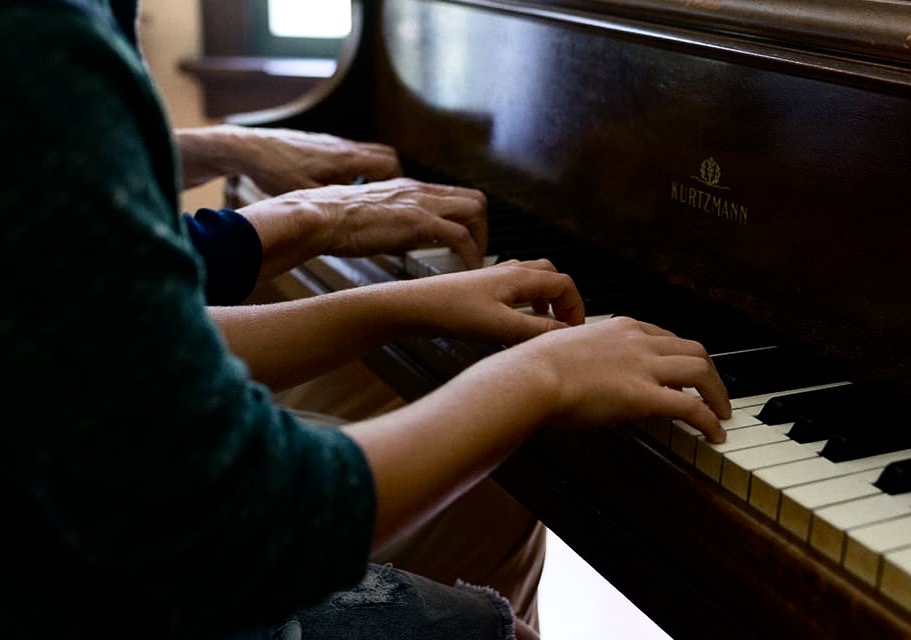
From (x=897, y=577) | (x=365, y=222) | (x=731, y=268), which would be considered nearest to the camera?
(x=897, y=577)

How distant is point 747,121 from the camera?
115 cm

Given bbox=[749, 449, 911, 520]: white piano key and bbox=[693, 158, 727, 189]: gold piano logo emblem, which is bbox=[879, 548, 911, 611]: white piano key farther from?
bbox=[693, 158, 727, 189]: gold piano logo emblem

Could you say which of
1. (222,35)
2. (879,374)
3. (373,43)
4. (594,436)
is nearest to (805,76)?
(879,374)

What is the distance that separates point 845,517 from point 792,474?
0.23ft

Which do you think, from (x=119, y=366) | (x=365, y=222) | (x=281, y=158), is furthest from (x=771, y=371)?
(x=281, y=158)

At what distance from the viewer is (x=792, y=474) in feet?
2.72

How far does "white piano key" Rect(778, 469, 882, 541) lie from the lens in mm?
788

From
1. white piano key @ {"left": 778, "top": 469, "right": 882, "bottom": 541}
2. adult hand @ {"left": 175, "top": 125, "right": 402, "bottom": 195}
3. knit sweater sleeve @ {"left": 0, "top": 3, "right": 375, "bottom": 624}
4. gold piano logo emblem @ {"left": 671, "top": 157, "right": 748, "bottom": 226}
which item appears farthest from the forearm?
adult hand @ {"left": 175, "top": 125, "right": 402, "bottom": 195}

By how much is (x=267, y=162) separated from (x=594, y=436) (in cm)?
89

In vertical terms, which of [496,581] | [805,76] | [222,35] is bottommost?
[496,581]

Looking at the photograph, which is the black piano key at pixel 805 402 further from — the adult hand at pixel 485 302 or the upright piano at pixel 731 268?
the adult hand at pixel 485 302

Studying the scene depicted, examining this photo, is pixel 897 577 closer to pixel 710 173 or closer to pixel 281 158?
pixel 710 173

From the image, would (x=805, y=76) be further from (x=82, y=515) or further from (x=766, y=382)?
(x=82, y=515)

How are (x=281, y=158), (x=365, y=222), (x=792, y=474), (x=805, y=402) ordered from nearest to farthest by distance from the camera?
(x=792, y=474) → (x=805, y=402) → (x=365, y=222) → (x=281, y=158)
